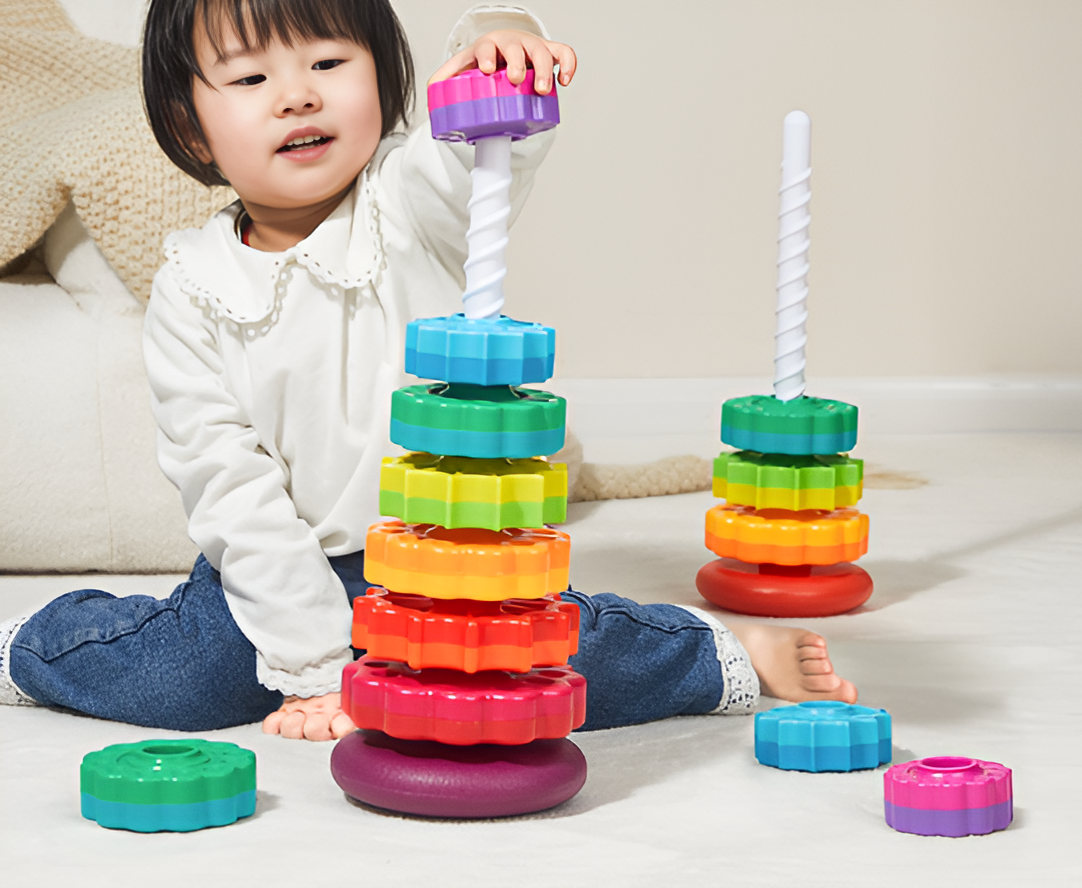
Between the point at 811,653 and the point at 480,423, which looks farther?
the point at 811,653

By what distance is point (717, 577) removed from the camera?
146 centimetres

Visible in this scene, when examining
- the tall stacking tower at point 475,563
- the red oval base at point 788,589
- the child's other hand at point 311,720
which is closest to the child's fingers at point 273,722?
the child's other hand at point 311,720

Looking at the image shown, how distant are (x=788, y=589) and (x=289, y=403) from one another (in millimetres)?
572

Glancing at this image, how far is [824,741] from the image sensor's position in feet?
3.09

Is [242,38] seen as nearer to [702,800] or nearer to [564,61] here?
[564,61]

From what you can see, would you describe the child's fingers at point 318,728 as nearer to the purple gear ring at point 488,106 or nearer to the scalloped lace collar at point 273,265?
the scalloped lace collar at point 273,265

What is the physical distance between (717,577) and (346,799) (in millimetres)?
634

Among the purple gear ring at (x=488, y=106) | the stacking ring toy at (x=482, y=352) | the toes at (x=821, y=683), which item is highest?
the purple gear ring at (x=488, y=106)

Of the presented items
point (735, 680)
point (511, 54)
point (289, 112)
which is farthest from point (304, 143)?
point (735, 680)

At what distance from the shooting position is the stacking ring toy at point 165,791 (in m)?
0.82

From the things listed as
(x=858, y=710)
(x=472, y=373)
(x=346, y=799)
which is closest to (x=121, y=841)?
(x=346, y=799)

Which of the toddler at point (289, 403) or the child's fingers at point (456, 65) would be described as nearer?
the child's fingers at point (456, 65)

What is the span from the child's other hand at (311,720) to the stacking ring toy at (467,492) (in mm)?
232

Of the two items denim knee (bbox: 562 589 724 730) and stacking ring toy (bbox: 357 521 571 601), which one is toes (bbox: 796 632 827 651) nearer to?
denim knee (bbox: 562 589 724 730)
